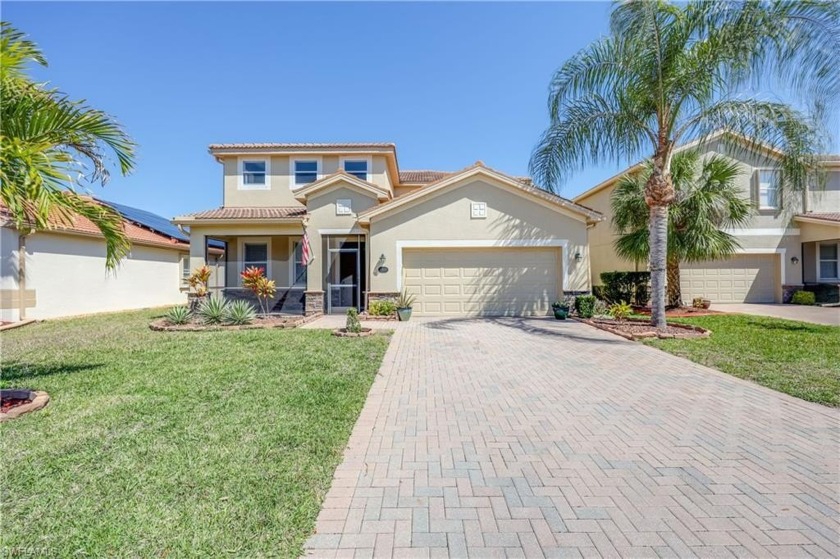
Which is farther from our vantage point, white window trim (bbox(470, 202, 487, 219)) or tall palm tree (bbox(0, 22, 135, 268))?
white window trim (bbox(470, 202, 487, 219))

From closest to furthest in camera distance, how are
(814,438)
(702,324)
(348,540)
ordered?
(348,540), (814,438), (702,324)

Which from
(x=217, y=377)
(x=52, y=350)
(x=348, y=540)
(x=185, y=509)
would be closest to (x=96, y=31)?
(x=52, y=350)

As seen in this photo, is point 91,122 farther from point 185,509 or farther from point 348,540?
point 348,540

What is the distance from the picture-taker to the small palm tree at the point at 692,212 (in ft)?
46.0

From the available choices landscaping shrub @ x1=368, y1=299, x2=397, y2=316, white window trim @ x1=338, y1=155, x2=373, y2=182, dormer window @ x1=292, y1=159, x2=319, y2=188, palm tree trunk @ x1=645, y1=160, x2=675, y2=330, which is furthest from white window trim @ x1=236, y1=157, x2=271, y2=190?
palm tree trunk @ x1=645, y1=160, x2=675, y2=330

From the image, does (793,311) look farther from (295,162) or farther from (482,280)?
(295,162)

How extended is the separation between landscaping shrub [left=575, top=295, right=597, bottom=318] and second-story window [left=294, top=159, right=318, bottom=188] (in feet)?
43.8

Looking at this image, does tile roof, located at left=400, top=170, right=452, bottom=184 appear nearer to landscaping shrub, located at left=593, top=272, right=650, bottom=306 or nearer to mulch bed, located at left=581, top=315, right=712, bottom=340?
landscaping shrub, located at left=593, top=272, right=650, bottom=306

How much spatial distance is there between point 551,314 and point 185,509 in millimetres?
13576

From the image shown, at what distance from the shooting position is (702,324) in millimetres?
12125

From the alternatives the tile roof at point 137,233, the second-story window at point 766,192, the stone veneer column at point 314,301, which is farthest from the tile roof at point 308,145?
the second-story window at point 766,192

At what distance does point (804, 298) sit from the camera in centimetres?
1666

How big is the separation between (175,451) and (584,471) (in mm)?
4190

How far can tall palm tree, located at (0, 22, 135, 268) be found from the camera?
4801 mm
